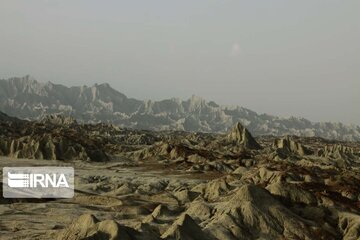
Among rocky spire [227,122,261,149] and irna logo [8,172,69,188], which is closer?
irna logo [8,172,69,188]

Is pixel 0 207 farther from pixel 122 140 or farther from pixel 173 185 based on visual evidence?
pixel 122 140

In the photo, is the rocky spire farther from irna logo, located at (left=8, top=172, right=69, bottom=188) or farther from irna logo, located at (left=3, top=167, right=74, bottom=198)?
irna logo, located at (left=8, top=172, right=69, bottom=188)

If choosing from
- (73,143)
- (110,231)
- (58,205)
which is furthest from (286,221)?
(73,143)

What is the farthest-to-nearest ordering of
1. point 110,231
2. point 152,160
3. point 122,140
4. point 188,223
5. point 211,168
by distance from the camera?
point 122,140 → point 152,160 → point 211,168 → point 188,223 → point 110,231

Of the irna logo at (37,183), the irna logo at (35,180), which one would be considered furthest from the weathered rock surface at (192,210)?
the irna logo at (35,180)

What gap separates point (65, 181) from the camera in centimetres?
7381

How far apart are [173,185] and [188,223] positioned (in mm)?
35737

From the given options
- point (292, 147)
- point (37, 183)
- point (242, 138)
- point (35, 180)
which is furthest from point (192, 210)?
point (242, 138)

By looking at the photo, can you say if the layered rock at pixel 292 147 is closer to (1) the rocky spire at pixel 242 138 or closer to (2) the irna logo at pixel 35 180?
(1) the rocky spire at pixel 242 138

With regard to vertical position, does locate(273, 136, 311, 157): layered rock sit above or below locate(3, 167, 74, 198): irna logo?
below

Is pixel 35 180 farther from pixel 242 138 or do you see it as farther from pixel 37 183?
pixel 242 138

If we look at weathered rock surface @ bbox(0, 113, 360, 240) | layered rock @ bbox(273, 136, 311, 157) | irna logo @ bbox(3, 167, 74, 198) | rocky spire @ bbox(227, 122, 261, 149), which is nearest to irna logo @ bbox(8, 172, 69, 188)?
irna logo @ bbox(3, 167, 74, 198)

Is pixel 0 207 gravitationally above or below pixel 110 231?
below

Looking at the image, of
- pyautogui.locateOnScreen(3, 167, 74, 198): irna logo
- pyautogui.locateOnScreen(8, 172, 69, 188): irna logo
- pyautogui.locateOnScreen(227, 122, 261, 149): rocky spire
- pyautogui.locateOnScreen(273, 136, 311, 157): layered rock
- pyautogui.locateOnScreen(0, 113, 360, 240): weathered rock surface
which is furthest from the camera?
pyautogui.locateOnScreen(227, 122, 261, 149): rocky spire
